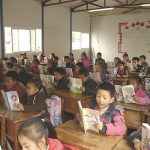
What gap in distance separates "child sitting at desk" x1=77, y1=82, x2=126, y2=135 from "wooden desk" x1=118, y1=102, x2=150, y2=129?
3.51ft

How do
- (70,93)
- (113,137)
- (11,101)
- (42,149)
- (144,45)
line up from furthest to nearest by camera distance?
(144,45), (70,93), (11,101), (113,137), (42,149)

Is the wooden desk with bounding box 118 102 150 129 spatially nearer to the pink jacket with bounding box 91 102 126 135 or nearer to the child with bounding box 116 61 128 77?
the pink jacket with bounding box 91 102 126 135

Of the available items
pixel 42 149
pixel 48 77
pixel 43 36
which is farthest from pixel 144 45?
pixel 42 149

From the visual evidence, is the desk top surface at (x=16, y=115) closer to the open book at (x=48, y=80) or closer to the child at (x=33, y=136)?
the child at (x=33, y=136)

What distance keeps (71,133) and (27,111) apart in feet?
3.38

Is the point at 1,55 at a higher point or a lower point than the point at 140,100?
higher

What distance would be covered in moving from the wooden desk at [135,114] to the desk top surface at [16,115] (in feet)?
4.23

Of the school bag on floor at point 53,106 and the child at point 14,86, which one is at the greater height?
Answer: the child at point 14,86

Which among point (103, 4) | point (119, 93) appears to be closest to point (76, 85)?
point (119, 93)

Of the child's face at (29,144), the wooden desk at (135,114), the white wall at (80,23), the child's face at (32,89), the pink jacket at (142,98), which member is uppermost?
the white wall at (80,23)

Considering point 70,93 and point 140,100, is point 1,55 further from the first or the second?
point 140,100

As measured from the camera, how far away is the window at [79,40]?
12188mm

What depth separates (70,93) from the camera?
4395mm

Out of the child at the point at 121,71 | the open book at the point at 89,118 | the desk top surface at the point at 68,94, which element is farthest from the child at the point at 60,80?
the open book at the point at 89,118
